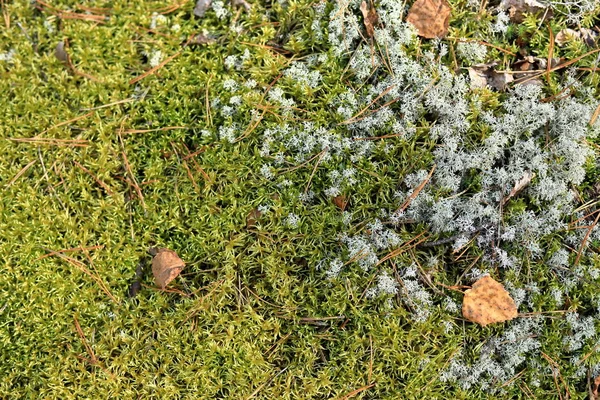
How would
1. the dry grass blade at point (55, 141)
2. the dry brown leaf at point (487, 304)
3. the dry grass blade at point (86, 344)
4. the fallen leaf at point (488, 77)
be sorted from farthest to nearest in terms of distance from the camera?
1. the dry grass blade at point (55, 141)
2. the fallen leaf at point (488, 77)
3. the dry grass blade at point (86, 344)
4. the dry brown leaf at point (487, 304)

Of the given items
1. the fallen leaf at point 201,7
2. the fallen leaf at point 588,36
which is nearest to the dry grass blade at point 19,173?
the fallen leaf at point 201,7

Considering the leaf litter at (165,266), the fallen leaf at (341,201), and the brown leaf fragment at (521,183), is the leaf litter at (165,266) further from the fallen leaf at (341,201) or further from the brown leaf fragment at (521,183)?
the brown leaf fragment at (521,183)

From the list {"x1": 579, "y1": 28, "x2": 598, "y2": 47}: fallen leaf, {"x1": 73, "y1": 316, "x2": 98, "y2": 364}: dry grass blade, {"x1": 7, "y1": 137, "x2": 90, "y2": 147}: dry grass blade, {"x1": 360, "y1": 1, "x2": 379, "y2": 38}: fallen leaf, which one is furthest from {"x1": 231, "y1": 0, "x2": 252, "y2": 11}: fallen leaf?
{"x1": 73, "y1": 316, "x2": 98, "y2": 364}: dry grass blade

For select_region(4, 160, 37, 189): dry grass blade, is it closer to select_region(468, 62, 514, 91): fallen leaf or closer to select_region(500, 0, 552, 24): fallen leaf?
select_region(468, 62, 514, 91): fallen leaf

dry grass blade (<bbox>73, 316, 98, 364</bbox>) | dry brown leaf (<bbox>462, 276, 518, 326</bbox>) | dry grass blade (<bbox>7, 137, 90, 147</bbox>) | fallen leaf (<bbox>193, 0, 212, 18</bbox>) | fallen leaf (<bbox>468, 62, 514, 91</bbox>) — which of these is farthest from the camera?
fallen leaf (<bbox>193, 0, 212, 18</bbox>)

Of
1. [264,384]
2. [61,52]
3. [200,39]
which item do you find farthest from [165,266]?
[61,52]

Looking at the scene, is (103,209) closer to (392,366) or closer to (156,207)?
(156,207)

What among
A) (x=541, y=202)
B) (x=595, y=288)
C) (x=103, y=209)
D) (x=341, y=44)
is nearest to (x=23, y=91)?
(x=103, y=209)
